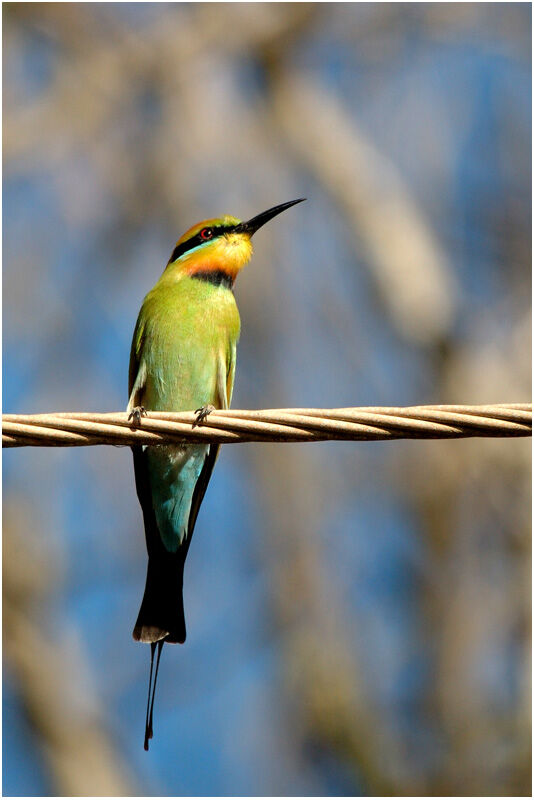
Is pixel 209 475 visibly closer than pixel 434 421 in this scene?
No

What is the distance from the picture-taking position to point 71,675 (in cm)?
770

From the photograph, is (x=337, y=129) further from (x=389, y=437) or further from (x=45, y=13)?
(x=389, y=437)

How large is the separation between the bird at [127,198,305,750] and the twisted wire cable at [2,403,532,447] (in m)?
1.19

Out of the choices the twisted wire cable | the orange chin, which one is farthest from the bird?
the twisted wire cable

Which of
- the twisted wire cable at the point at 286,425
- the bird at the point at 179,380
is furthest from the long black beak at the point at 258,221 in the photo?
the twisted wire cable at the point at 286,425

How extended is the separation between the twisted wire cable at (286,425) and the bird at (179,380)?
119 centimetres

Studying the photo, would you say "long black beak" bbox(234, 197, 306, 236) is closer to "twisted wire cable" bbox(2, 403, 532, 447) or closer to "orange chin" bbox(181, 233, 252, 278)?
"orange chin" bbox(181, 233, 252, 278)

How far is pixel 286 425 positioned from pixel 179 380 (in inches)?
68.7

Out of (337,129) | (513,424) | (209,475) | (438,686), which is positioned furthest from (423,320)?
(513,424)

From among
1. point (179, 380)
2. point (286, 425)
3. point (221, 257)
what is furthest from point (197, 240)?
point (286, 425)

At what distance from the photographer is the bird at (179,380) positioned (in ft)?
12.3

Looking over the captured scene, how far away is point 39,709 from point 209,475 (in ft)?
14.2

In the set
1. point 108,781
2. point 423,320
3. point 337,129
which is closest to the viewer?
point 108,781

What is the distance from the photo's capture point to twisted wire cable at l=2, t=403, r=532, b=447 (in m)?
2.30
